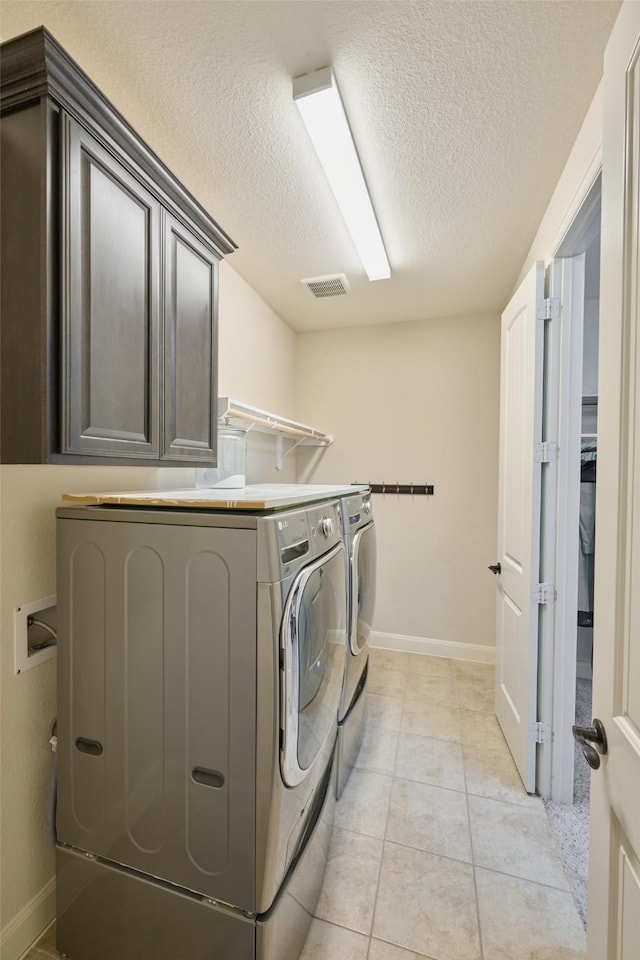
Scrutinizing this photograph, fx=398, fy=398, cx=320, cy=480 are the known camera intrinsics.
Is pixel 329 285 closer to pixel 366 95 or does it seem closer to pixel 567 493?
pixel 366 95

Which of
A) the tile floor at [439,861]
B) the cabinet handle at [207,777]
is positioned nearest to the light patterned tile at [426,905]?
the tile floor at [439,861]

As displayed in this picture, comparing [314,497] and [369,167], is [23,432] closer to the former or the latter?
[314,497]

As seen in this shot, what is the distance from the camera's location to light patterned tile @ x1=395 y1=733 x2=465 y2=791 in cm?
192

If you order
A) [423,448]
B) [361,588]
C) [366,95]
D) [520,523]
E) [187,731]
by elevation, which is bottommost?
[187,731]

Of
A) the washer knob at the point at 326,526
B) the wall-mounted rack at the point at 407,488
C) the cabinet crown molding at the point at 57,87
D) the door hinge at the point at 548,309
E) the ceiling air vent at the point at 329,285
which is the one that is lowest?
the washer knob at the point at 326,526

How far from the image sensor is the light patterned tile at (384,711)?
2338 millimetres

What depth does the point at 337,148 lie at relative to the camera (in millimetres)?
1441

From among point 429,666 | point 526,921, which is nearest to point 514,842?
point 526,921

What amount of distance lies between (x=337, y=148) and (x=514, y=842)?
2745mm

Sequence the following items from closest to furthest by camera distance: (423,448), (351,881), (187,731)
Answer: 1. (187,731)
2. (351,881)
3. (423,448)

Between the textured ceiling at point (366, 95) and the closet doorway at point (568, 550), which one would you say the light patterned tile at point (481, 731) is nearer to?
the closet doorway at point (568, 550)

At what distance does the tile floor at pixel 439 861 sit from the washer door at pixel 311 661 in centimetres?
56

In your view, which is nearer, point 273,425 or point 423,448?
point 273,425

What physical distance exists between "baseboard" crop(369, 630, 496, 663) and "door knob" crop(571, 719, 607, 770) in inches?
96.2
